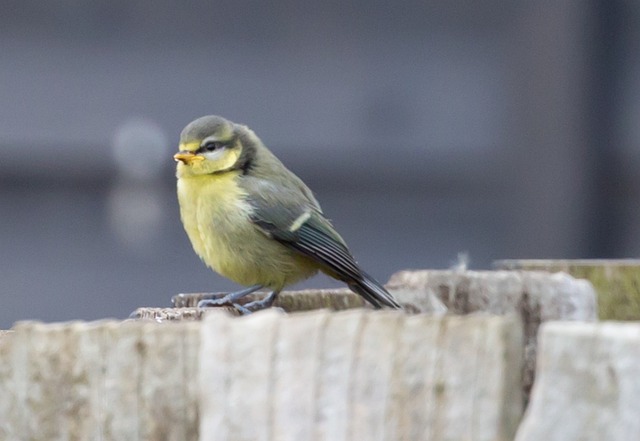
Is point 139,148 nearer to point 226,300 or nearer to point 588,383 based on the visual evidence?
point 226,300

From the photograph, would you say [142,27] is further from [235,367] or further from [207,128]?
[235,367]

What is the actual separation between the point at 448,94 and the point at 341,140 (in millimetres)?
426

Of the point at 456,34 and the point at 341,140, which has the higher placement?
the point at 456,34

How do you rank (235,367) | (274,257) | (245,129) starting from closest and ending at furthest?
(235,367) < (274,257) < (245,129)

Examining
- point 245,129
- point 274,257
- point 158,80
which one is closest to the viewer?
point 274,257

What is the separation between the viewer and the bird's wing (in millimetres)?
3338

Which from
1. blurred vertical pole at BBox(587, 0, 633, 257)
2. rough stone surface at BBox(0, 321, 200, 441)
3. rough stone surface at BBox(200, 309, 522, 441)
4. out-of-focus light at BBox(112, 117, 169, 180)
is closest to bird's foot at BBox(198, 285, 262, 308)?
out-of-focus light at BBox(112, 117, 169, 180)

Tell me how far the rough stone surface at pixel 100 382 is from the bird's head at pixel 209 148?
221 centimetres

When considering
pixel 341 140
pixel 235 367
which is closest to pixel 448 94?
pixel 341 140

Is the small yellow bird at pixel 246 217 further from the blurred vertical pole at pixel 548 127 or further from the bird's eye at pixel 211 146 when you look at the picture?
the blurred vertical pole at pixel 548 127

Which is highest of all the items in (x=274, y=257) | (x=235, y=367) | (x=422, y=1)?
(x=422, y=1)

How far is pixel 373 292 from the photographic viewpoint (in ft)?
9.00

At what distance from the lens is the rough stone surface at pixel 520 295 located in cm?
221

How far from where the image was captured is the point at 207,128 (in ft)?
11.9
